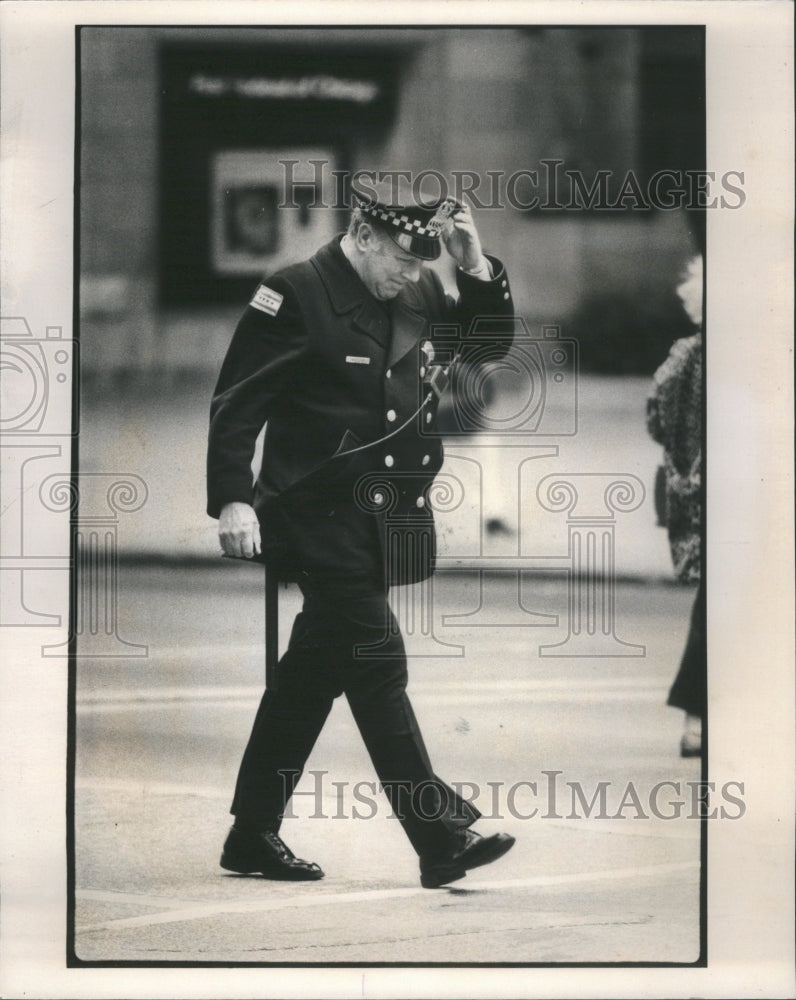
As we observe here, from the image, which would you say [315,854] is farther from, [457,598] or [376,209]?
[376,209]

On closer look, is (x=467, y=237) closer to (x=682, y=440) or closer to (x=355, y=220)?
(x=355, y=220)

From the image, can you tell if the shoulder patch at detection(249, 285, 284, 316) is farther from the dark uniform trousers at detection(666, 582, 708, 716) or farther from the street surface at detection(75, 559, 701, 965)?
the dark uniform trousers at detection(666, 582, 708, 716)

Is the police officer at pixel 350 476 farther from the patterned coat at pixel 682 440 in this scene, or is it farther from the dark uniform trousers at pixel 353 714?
the patterned coat at pixel 682 440

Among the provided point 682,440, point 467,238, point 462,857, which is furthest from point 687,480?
point 462,857

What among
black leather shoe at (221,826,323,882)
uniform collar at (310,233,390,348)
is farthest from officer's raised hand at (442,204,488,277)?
black leather shoe at (221,826,323,882)

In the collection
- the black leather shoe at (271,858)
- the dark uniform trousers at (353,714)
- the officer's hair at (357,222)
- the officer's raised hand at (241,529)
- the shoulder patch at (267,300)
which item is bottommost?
the black leather shoe at (271,858)

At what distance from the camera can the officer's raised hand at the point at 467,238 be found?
15.1 feet

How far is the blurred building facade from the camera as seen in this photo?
15.0 feet

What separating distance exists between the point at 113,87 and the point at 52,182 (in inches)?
16.6

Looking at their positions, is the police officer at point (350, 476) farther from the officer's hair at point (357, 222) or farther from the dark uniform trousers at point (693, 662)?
the dark uniform trousers at point (693, 662)

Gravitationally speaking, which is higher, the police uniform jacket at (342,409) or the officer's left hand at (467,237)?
the officer's left hand at (467,237)

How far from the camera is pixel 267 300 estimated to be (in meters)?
4.59

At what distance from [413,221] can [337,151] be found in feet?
1.25

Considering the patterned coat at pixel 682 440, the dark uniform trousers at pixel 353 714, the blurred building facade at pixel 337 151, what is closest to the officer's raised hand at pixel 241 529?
the dark uniform trousers at pixel 353 714
